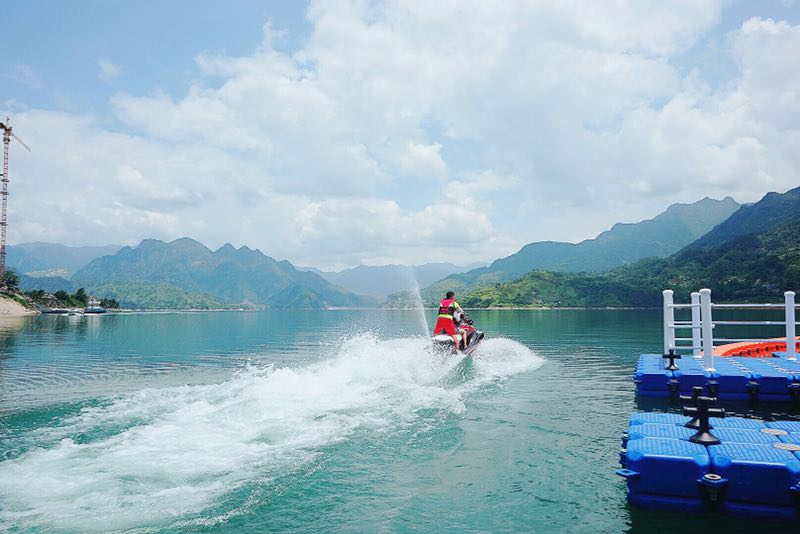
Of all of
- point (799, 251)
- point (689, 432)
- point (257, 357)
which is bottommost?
point (257, 357)

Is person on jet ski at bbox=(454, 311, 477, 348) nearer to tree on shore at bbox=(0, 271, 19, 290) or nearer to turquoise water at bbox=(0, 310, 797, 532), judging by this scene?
turquoise water at bbox=(0, 310, 797, 532)

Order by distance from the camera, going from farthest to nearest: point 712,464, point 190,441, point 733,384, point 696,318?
point 696,318, point 733,384, point 190,441, point 712,464

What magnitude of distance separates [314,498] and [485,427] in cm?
663

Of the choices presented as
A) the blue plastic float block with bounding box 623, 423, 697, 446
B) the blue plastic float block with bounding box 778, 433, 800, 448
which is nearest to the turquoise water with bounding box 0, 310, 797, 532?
the blue plastic float block with bounding box 623, 423, 697, 446

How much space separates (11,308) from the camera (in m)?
142

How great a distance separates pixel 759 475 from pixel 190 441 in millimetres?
11630

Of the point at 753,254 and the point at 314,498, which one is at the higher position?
the point at 753,254

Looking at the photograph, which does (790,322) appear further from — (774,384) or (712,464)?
(712,464)

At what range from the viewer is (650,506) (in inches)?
324

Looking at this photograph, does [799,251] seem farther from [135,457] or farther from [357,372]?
[135,457]

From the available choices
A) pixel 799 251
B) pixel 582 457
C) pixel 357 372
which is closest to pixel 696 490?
pixel 582 457

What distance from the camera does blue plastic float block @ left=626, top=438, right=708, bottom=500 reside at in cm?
789

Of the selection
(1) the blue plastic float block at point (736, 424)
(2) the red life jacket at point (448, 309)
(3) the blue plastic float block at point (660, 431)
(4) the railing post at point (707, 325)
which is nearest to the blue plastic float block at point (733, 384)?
(4) the railing post at point (707, 325)

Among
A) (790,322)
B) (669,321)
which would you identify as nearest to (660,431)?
(669,321)
